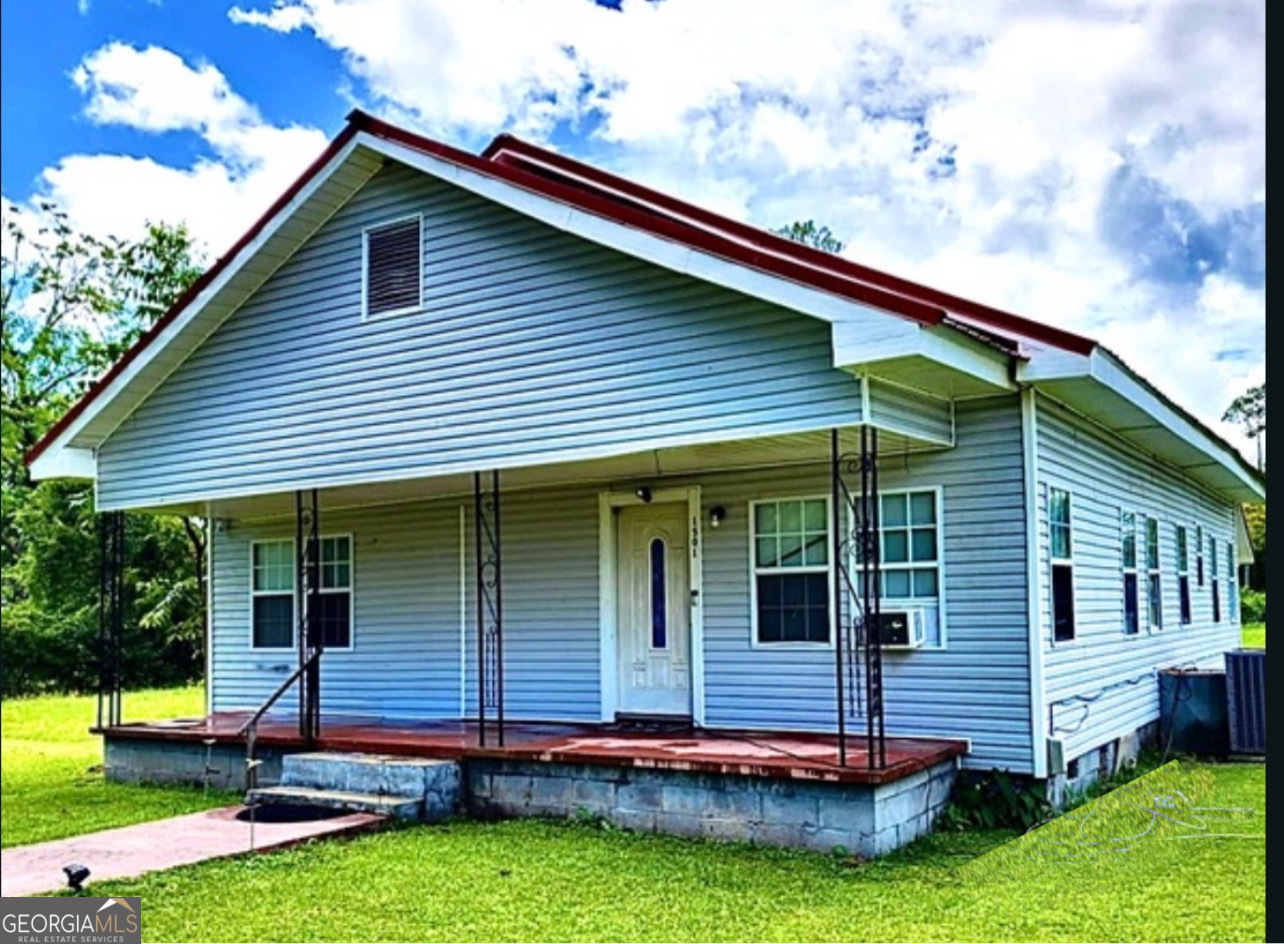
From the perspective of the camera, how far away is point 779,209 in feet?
19.5

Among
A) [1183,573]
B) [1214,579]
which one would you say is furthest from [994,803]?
[1214,579]

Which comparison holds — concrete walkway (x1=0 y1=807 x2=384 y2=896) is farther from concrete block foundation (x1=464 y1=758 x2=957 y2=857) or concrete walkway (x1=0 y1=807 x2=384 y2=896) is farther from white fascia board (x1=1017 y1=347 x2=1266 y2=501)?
white fascia board (x1=1017 y1=347 x2=1266 y2=501)

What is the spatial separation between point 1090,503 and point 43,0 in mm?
7554

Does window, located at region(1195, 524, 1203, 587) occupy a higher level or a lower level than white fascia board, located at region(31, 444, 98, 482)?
lower

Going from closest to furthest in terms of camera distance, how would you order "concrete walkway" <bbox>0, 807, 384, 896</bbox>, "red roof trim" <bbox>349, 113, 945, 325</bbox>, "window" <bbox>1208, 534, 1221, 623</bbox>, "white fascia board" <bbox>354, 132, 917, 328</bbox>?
"concrete walkway" <bbox>0, 807, 384, 896</bbox>
"red roof trim" <bbox>349, 113, 945, 325</bbox>
"white fascia board" <bbox>354, 132, 917, 328</bbox>
"window" <bbox>1208, 534, 1221, 623</bbox>

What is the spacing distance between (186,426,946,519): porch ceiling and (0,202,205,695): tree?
8.53 ft


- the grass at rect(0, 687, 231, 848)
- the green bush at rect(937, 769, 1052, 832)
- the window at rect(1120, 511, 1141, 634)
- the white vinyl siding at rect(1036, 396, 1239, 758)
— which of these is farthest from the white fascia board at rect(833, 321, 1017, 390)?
the grass at rect(0, 687, 231, 848)

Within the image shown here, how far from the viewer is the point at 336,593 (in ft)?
37.5

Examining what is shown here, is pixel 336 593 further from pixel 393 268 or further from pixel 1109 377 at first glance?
pixel 1109 377

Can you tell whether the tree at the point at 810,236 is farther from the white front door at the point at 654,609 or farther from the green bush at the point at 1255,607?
the green bush at the point at 1255,607

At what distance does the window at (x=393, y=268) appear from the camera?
8.99 metres

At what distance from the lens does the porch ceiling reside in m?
8.06

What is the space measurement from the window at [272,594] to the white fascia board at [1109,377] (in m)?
7.21

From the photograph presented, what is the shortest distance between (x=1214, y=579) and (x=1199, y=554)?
1304 millimetres
